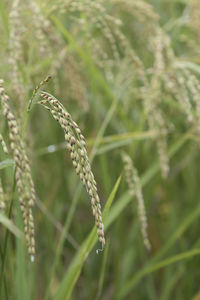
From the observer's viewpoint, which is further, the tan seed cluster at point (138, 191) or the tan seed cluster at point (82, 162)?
the tan seed cluster at point (138, 191)

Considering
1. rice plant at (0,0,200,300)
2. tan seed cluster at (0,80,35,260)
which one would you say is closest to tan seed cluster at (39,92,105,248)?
tan seed cluster at (0,80,35,260)

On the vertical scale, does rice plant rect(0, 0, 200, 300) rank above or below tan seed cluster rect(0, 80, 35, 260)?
below

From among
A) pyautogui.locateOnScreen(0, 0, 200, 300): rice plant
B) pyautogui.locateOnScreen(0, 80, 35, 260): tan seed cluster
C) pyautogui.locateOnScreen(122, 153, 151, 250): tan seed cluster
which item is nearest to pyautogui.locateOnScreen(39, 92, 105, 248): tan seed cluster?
pyautogui.locateOnScreen(0, 80, 35, 260): tan seed cluster

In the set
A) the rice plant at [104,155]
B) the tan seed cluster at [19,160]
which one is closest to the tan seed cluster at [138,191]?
the rice plant at [104,155]

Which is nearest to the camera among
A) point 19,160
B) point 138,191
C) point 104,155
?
point 19,160

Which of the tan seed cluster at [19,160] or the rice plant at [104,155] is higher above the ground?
the tan seed cluster at [19,160]

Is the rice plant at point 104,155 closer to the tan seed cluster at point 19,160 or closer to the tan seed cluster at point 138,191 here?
the tan seed cluster at point 138,191

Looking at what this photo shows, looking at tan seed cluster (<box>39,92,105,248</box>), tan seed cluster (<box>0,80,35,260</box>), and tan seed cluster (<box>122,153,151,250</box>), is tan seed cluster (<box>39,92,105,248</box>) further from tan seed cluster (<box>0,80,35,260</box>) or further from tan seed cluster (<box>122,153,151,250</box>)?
tan seed cluster (<box>122,153,151,250</box>)

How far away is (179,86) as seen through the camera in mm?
1802

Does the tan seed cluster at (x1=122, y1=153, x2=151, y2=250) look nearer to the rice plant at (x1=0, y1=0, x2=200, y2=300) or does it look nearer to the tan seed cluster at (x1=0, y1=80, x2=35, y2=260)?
the rice plant at (x1=0, y1=0, x2=200, y2=300)

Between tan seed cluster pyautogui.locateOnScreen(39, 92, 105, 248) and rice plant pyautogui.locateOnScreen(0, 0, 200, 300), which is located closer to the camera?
tan seed cluster pyautogui.locateOnScreen(39, 92, 105, 248)

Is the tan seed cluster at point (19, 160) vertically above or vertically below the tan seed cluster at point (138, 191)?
above

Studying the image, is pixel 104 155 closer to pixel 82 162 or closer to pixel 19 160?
pixel 82 162

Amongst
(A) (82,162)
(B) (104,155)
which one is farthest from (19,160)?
(B) (104,155)
